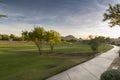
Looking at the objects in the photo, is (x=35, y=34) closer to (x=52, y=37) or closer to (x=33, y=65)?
(x=52, y=37)

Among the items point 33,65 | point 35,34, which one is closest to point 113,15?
point 33,65

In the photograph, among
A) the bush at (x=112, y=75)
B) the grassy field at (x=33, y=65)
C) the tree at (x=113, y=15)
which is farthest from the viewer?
the tree at (x=113, y=15)

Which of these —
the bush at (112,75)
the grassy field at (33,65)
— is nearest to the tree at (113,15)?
the grassy field at (33,65)

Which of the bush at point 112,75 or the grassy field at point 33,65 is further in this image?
the grassy field at point 33,65

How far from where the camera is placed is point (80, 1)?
86.1 ft

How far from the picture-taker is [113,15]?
19453 millimetres

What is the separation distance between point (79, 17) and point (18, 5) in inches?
439

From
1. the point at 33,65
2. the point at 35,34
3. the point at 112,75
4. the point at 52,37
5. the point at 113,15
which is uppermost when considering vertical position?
the point at 113,15

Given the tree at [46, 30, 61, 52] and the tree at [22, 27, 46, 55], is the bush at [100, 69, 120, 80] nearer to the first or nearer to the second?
the tree at [22, 27, 46, 55]

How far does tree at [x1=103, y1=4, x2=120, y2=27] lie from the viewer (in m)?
19.2

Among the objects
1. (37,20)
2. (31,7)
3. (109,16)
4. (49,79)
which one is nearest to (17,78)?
(49,79)

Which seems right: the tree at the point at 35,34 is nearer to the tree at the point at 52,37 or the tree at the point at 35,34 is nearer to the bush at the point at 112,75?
the tree at the point at 52,37

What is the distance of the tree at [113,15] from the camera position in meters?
19.2

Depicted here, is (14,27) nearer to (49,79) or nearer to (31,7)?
(31,7)
